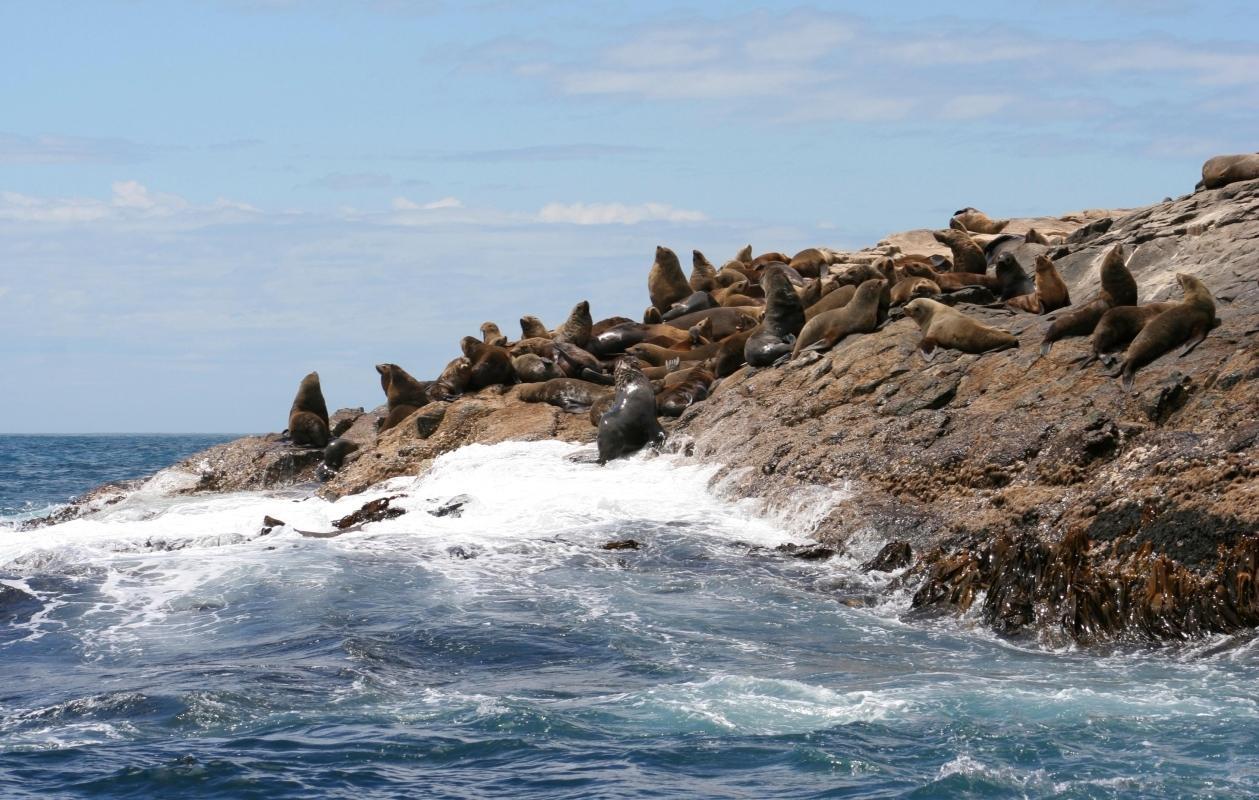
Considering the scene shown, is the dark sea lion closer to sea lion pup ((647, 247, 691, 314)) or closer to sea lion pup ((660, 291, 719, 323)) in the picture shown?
sea lion pup ((660, 291, 719, 323))

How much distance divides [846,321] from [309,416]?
9.12 metres

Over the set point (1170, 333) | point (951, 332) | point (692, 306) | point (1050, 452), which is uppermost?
point (692, 306)

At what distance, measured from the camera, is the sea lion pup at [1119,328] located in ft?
38.4

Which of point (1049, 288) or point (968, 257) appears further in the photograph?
point (968, 257)

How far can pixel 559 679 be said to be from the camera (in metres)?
8.16

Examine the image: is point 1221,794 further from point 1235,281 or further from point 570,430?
point 570,430

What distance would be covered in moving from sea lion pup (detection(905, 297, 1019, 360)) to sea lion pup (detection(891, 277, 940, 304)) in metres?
1.32

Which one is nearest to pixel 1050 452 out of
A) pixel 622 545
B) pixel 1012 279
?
pixel 622 545

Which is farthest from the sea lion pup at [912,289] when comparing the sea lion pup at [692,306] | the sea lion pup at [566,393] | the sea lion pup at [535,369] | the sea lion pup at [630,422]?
the sea lion pup at [692,306]

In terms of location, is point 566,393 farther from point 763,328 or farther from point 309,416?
point 309,416

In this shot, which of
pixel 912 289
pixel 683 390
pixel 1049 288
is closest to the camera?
pixel 1049 288

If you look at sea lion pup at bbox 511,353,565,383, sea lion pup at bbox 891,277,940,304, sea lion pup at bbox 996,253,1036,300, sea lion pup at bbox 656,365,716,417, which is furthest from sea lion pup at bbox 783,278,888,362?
sea lion pup at bbox 511,353,565,383

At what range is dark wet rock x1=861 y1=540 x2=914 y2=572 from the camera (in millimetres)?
10773

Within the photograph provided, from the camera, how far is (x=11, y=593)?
35.9ft
